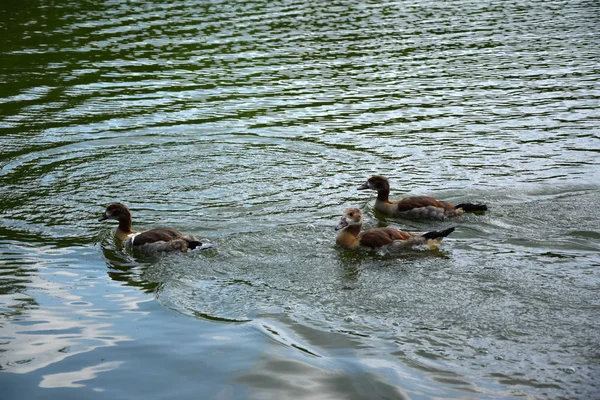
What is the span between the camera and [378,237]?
1105 cm

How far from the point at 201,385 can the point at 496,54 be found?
17893 millimetres

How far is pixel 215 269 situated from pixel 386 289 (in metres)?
2.21

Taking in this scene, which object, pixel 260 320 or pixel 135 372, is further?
pixel 260 320

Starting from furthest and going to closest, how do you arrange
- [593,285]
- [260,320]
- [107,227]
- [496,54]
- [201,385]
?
1. [496,54]
2. [107,227]
3. [593,285]
4. [260,320]
5. [201,385]

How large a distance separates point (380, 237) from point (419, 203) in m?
1.56

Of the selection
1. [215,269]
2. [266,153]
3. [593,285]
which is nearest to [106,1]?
[266,153]

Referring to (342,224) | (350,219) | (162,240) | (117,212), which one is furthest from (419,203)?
(117,212)

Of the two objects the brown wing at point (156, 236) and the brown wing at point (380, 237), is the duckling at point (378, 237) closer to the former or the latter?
the brown wing at point (380, 237)

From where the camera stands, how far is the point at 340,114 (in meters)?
18.2

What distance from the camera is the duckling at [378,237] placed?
1091cm

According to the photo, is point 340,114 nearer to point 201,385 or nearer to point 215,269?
point 215,269

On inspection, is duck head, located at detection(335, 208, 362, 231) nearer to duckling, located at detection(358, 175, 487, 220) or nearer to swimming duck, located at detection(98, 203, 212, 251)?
duckling, located at detection(358, 175, 487, 220)

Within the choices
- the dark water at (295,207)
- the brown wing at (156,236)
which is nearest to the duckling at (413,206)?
the dark water at (295,207)

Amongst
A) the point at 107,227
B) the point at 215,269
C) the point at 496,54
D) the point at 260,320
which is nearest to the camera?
the point at 260,320
